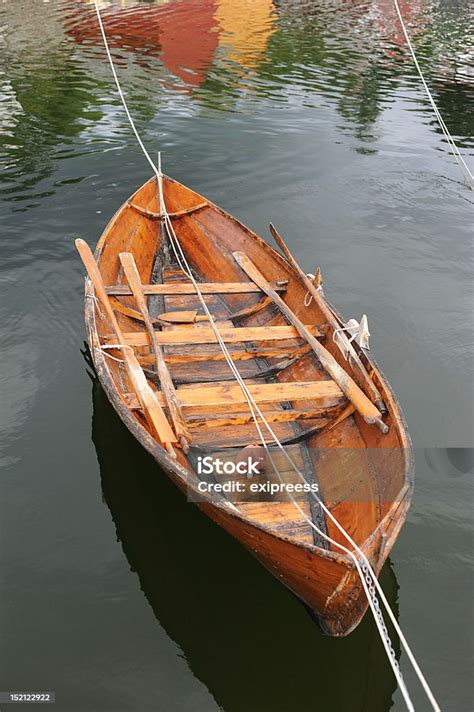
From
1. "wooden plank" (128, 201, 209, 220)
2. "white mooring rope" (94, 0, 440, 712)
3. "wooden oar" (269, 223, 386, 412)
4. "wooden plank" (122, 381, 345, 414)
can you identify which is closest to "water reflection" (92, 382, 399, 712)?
"white mooring rope" (94, 0, 440, 712)

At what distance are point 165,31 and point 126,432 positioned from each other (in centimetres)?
2684

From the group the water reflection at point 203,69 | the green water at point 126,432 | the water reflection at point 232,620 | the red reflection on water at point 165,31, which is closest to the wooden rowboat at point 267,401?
the water reflection at point 232,620

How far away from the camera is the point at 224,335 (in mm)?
7484

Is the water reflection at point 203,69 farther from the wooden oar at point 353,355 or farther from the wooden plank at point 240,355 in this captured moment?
the wooden oar at point 353,355

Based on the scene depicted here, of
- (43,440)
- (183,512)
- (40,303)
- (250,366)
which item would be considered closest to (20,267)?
(40,303)

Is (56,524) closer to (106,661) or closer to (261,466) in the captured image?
(106,661)

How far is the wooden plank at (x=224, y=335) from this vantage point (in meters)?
7.34

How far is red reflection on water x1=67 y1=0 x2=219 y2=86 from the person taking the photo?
23766 millimetres

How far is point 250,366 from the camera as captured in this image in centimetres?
769

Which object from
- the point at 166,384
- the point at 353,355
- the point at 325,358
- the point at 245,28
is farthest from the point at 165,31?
the point at 166,384

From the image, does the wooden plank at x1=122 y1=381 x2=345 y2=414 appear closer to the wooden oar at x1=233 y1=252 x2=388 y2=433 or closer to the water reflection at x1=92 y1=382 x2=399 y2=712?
the wooden oar at x1=233 y1=252 x2=388 y2=433

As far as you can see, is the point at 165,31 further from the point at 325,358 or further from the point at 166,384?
the point at 166,384

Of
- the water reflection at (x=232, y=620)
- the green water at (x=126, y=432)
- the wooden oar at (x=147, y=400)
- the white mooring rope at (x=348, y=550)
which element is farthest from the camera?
the wooden oar at (x=147, y=400)

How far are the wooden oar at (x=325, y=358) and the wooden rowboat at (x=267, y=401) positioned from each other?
0.02 m
